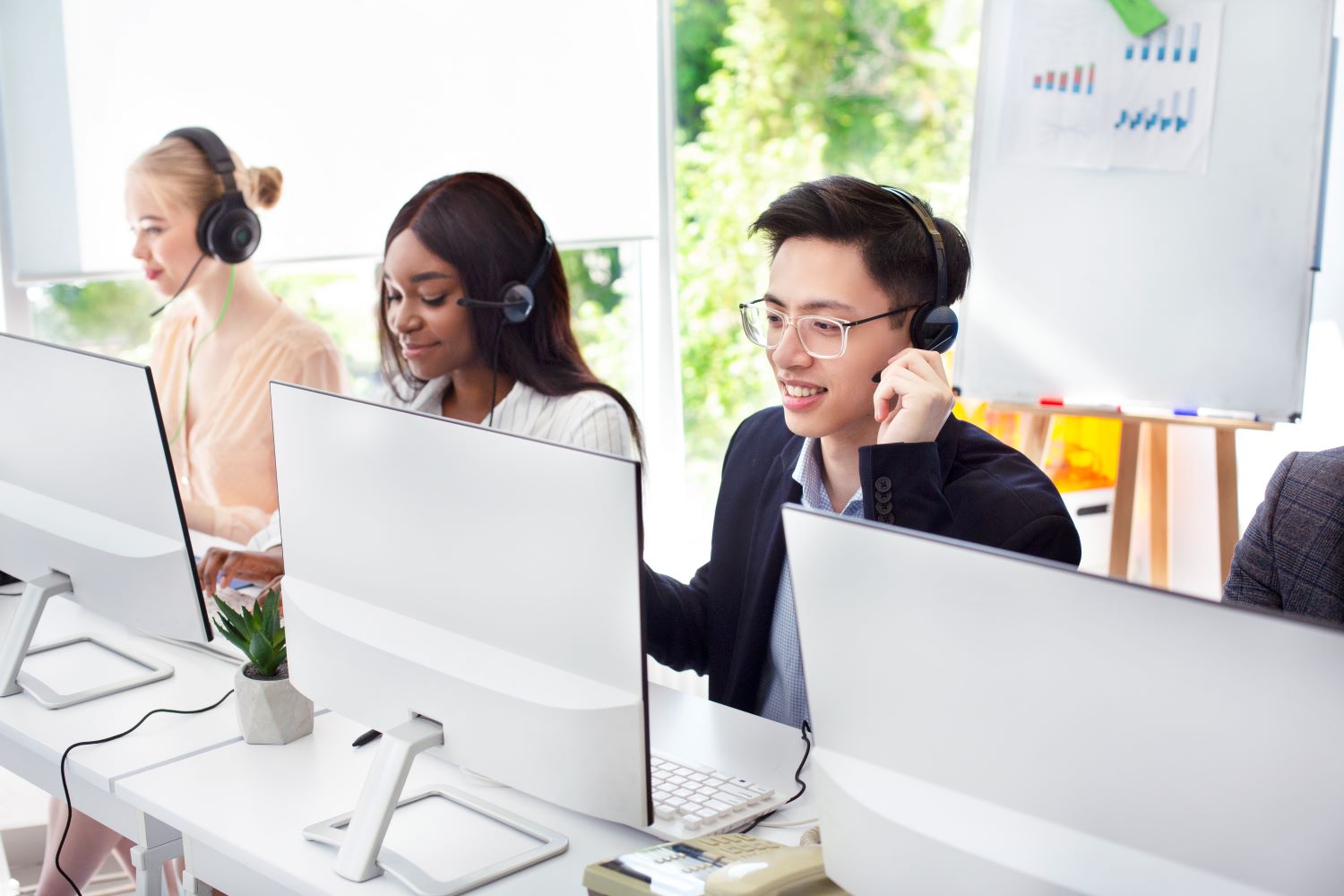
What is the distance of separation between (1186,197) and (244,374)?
2022mm

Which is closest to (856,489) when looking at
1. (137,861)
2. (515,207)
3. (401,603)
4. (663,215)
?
(401,603)

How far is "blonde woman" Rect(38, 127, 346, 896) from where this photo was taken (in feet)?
8.07

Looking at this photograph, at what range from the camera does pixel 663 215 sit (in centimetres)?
340

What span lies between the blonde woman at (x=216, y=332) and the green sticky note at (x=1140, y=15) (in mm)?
1829

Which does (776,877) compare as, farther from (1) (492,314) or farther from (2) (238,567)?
(2) (238,567)

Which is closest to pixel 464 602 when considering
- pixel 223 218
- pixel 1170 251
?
pixel 223 218

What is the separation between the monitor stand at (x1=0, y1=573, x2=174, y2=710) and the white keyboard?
0.74 metres

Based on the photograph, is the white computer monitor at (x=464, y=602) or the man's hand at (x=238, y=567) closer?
the white computer monitor at (x=464, y=602)

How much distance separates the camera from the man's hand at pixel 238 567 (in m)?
2.28

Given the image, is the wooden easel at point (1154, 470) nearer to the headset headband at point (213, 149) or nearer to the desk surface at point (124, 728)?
the headset headband at point (213, 149)

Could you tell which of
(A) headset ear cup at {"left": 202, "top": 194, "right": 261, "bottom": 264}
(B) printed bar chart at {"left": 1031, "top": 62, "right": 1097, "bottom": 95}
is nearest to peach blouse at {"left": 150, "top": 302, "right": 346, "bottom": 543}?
(A) headset ear cup at {"left": 202, "top": 194, "right": 261, "bottom": 264}

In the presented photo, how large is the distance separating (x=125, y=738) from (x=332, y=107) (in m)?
1.60

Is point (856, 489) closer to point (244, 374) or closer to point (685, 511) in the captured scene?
point (244, 374)

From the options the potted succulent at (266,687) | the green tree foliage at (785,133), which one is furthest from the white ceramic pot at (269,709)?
the green tree foliage at (785,133)
